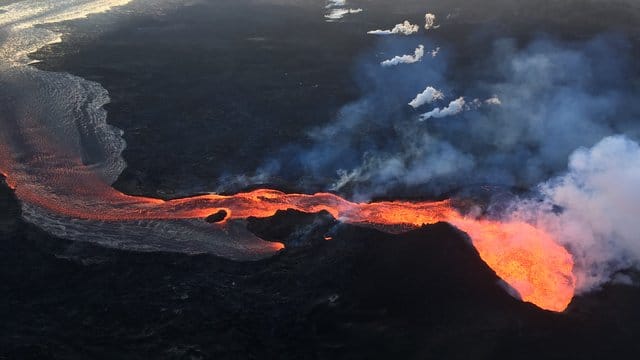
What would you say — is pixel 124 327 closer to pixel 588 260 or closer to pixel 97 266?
pixel 97 266

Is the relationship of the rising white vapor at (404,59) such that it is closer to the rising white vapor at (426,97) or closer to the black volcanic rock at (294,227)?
the rising white vapor at (426,97)

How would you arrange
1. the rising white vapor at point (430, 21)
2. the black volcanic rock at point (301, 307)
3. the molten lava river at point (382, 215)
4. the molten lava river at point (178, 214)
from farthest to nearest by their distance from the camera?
the rising white vapor at point (430, 21) < the molten lava river at point (178, 214) < the molten lava river at point (382, 215) < the black volcanic rock at point (301, 307)

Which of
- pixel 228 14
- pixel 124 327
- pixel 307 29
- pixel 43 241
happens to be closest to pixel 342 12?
pixel 307 29

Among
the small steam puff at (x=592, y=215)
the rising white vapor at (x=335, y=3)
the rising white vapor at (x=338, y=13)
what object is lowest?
the small steam puff at (x=592, y=215)

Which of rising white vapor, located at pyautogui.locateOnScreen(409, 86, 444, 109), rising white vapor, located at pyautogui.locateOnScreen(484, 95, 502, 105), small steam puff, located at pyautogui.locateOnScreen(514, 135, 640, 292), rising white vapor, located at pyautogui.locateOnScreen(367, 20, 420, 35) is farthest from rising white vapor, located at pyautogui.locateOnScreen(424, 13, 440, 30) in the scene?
small steam puff, located at pyautogui.locateOnScreen(514, 135, 640, 292)

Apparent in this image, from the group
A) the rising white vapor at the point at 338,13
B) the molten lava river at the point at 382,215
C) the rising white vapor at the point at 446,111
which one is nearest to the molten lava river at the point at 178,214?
the molten lava river at the point at 382,215

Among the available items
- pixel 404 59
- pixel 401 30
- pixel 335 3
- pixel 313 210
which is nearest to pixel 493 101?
pixel 404 59

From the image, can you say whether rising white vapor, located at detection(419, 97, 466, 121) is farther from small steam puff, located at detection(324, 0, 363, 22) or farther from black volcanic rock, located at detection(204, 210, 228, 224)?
small steam puff, located at detection(324, 0, 363, 22)
